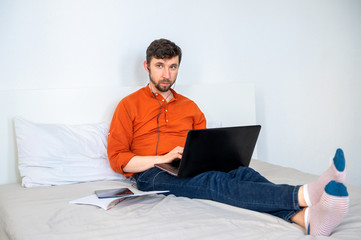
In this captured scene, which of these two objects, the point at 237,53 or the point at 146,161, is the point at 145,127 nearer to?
the point at 146,161

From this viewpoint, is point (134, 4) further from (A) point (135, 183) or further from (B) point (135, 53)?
(A) point (135, 183)

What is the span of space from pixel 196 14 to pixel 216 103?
0.64 m

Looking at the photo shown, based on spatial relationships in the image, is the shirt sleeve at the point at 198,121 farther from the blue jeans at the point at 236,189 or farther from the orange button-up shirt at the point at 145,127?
Answer: the blue jeans at the point at 236,189

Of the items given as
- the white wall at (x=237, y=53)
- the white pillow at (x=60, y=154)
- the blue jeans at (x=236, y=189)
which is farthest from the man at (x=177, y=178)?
the white wall at (x=237, y=53)

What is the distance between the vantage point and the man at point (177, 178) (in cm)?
117

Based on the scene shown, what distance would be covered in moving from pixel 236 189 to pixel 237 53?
1.66 metres

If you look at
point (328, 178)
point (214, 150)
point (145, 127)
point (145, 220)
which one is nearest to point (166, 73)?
point (145, 127)

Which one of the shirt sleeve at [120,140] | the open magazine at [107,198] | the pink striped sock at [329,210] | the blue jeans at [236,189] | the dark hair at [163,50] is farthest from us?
the dark hair at [163,50]

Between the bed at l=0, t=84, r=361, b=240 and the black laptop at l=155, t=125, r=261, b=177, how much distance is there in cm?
13

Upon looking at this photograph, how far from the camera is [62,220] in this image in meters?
1.34

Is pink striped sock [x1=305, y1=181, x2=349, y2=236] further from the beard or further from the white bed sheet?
the beard

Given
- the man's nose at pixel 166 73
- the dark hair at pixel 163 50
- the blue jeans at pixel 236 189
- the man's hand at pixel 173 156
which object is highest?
the dark hair at pixel 163 50

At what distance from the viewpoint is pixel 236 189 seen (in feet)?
4.54

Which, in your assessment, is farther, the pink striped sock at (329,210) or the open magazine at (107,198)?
the open magazine at (107,198)
